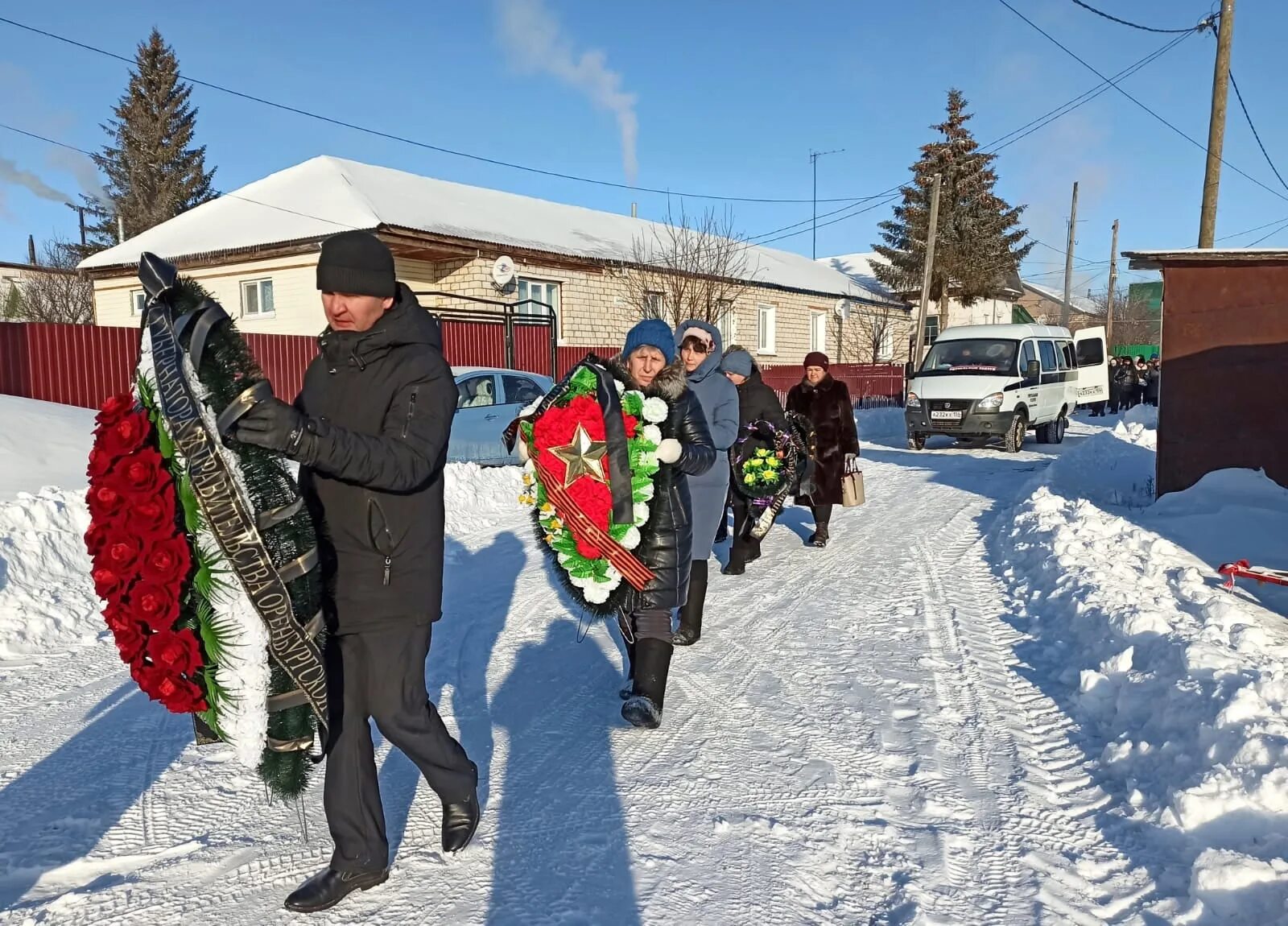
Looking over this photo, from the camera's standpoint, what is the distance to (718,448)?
5.41m

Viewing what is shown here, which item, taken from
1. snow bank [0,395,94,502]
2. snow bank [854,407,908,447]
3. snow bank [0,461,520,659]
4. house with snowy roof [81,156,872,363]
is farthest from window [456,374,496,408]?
snow bank [854,407,908,447]

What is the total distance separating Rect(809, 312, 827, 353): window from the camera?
34.4 metres

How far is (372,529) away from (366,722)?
0.67 metres

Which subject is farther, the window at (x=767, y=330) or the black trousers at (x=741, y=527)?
the window at (x=767, y=330)

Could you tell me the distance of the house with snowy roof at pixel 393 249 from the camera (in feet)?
67.6

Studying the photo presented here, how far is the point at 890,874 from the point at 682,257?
22.8 m

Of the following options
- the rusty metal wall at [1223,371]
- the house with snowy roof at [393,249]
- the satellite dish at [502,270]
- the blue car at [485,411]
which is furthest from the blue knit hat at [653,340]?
the satellite dish at [502,270]

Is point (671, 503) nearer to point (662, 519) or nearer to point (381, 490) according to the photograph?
point (662, 519)

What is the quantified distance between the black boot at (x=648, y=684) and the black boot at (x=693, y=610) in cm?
131

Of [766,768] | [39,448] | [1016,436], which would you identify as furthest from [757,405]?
[1016,436]

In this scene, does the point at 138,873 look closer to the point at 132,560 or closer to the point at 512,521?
the point at 132,560

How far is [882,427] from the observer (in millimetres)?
23906

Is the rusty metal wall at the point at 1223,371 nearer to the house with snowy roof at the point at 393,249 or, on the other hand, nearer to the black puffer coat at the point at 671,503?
the black puffer coat at the point at 671,503

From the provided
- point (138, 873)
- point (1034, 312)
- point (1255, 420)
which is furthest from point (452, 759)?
point (1034, 312)
